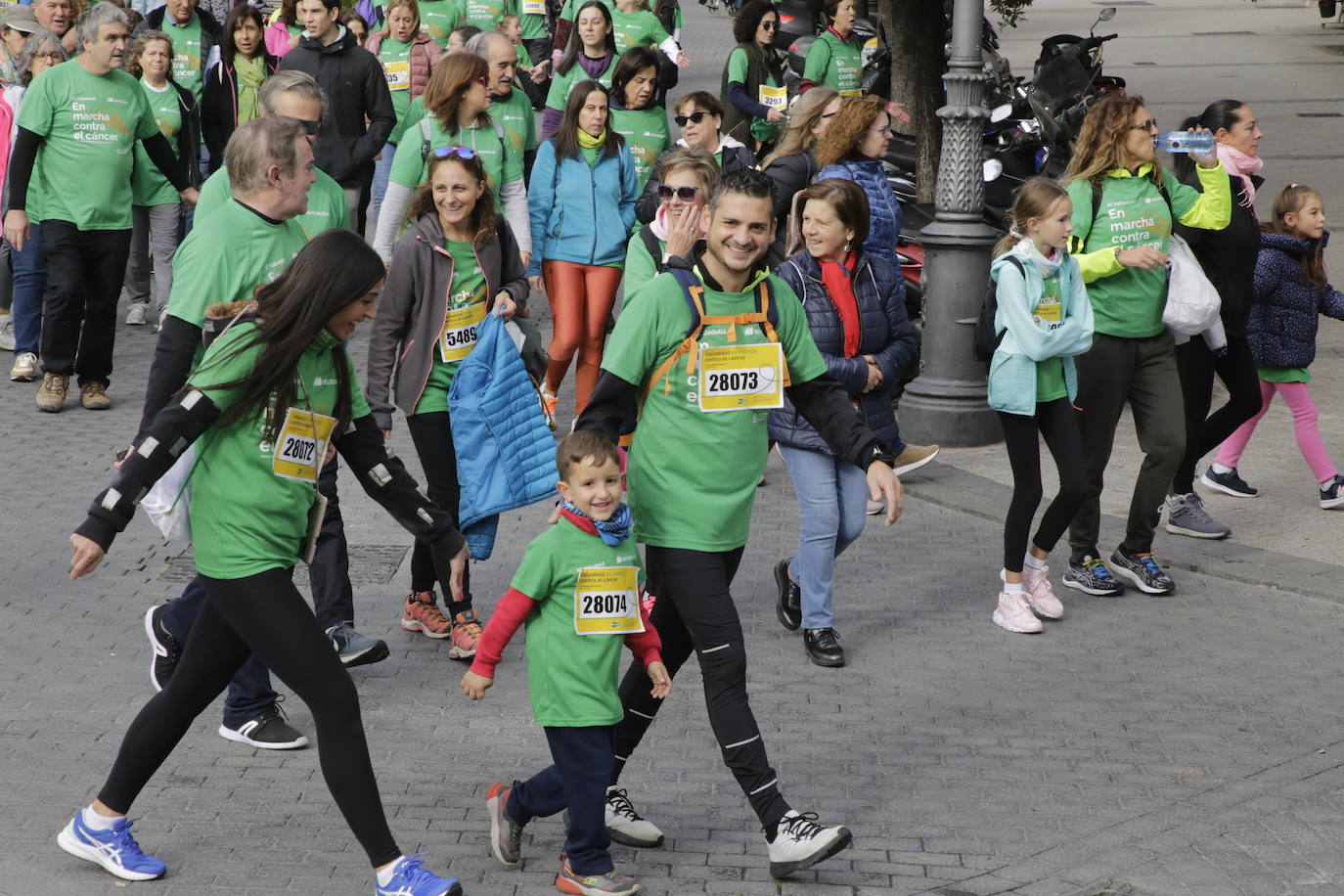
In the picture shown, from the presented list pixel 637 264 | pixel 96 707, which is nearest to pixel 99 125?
pixel 637 264

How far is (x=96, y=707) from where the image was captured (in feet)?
19.6

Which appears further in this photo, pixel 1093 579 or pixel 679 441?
pixel 1093 579

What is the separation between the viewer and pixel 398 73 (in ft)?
42.5

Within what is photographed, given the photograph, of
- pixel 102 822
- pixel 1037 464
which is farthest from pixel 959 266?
pixel 102 822

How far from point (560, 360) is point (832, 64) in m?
6.13

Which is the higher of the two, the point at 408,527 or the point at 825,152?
the point at 825,152

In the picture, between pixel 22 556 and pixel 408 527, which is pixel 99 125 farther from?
pixel 408 527

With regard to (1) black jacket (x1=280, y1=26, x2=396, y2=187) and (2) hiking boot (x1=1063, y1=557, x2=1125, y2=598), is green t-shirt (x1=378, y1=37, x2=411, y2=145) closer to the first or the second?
(1) black jacket (x1=280, y1=26, x2=396, y2=187)

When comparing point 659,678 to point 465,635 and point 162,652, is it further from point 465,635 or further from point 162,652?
point 465,635

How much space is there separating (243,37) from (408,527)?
7898 millimetres

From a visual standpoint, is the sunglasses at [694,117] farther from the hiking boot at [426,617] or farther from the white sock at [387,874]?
the white sock at [387,874]

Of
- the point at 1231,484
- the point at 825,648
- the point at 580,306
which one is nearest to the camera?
the point at 825,648

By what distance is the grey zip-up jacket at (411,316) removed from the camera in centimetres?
654

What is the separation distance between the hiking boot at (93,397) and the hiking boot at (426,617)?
408 centimetres
